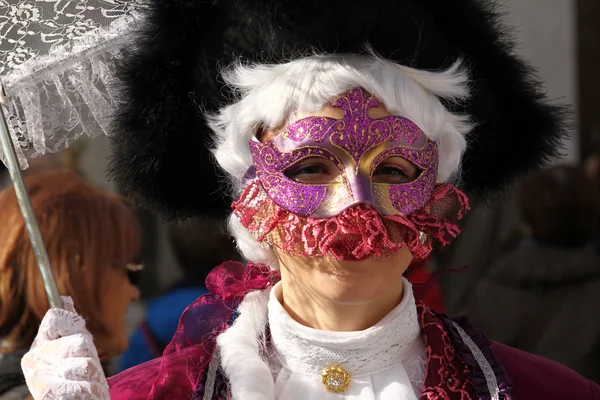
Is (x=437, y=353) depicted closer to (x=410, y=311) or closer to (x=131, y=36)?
(x=410, y=311)

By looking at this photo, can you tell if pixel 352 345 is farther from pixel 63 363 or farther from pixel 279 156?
pixel 63 363

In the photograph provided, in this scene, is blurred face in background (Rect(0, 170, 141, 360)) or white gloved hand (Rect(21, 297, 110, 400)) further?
blurred face in background (Rect(0, 170, 141, 360))

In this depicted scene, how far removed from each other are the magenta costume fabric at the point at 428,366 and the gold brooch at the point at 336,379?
197 mm

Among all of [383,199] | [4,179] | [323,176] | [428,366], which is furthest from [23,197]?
[4,179]

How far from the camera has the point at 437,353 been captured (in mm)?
2363

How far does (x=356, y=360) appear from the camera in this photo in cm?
232

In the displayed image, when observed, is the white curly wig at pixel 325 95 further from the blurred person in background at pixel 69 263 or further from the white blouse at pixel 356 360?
the blurred person in background at pixel 69 263

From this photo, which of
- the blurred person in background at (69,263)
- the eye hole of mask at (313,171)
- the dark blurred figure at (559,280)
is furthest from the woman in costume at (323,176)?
the dark blurred figure at (559,280)

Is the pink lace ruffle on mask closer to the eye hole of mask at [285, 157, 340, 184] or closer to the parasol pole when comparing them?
the eye hole of mask at [285, 157, 340, 184]

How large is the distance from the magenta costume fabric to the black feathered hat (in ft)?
0.99

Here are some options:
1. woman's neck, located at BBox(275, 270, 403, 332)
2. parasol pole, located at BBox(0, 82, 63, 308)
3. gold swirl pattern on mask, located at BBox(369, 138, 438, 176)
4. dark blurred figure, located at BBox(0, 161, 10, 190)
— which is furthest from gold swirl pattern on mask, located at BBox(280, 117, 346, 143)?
dark blurred figure, located at BBox(0, 161, 10, 190)

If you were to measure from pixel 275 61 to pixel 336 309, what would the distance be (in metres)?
0.65

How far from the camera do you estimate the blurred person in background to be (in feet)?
9.59

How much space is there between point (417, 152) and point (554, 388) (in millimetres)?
728
